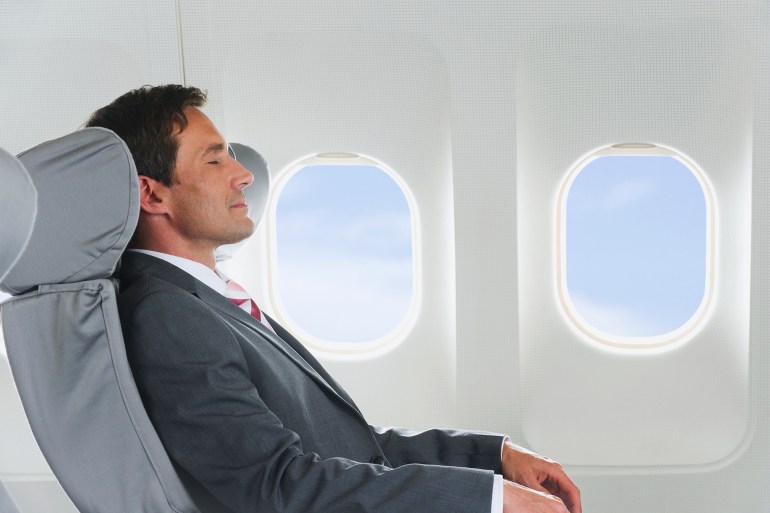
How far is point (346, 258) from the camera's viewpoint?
3775 millimetres

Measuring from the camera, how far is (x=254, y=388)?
1461 millimetres

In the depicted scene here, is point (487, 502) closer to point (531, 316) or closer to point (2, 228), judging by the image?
point (2, 228)

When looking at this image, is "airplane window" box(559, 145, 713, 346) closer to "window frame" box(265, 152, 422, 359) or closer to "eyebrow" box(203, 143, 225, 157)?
"window frame" box(265, 152, 422, 359)

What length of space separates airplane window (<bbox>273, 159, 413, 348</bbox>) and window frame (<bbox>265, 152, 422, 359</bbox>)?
11 millimetres

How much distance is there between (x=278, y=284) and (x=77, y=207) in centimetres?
216

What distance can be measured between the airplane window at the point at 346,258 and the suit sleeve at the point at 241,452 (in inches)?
75.0

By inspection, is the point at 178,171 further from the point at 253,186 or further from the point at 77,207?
the point at 77,207

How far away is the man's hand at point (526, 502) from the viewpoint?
1.38 meters

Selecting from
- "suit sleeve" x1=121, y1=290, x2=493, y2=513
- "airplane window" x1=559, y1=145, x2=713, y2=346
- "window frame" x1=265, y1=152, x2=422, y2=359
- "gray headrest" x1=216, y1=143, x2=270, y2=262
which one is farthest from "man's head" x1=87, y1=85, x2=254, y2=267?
"airplane window" x1=559, y1=145, x2=713, y2=346

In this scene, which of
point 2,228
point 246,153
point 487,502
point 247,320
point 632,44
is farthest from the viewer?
point 632,44

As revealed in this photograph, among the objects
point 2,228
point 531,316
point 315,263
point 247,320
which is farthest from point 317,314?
point 2,228

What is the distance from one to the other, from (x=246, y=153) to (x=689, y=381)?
6.58 ft

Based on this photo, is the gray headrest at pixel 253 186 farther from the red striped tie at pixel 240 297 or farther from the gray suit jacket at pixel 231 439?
the gray suit jacket at pixel 231 439

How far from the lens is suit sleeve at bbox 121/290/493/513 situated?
1.38 m
